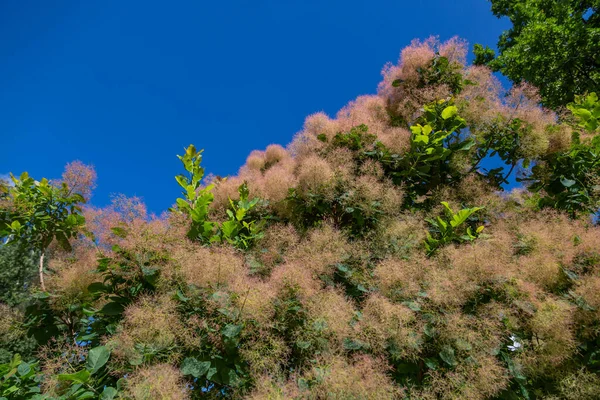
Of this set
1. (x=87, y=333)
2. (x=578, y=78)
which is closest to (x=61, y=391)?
(x=87, y=333)

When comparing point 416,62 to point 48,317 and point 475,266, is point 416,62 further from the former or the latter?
point 48,317

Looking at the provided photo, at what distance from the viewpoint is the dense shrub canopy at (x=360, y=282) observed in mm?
1907

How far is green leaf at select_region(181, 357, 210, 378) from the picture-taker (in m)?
1.84

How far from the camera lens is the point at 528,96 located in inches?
139

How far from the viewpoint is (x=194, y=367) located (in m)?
1.87

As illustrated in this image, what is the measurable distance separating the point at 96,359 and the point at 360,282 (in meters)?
1.66

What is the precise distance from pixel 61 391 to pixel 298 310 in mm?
1373

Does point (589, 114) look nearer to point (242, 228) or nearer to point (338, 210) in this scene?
point (338, 210)

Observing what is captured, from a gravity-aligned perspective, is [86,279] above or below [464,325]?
above

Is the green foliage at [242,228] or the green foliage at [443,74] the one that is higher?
the green foliage at [443,74]

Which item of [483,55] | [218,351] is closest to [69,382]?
[218,351]

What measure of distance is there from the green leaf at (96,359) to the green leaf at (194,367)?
43cm

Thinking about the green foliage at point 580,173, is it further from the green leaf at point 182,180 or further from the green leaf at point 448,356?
the green leaf at point 182,180

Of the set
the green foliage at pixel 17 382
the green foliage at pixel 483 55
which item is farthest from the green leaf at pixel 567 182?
the green foliage at pixel 483 55
